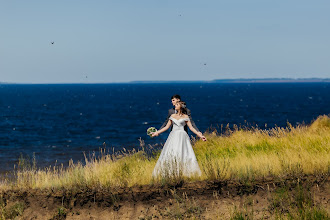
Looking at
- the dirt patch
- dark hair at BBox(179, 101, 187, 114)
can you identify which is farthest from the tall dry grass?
dark hair at BBox(179, 101, 187, 114)

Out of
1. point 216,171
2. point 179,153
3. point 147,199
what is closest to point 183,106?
point 179,153

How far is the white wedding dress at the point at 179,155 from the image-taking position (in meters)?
9.30

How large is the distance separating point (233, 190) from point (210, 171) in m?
0.65

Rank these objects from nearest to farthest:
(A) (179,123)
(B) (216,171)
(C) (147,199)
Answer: (C) (147,199) → (B) (216,171) → (A) (179,123)

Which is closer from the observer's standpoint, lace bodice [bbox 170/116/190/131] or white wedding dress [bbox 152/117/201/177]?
white wedding dress [bbox 152/117/201/177]

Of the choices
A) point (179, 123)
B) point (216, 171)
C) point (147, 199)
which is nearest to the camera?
point (147, 199)

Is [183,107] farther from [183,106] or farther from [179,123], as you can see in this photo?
[179,123]

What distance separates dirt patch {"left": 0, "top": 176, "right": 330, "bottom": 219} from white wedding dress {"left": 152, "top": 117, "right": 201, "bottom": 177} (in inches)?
17.7

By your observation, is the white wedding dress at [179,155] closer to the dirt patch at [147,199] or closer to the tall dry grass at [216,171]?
the tall dry grass at [216,171]

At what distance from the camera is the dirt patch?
8453mm

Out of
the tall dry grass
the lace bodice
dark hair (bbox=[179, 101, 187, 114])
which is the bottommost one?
the tall dry grass

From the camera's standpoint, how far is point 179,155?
931 centimetres

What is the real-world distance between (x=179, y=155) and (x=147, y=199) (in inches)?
50.5

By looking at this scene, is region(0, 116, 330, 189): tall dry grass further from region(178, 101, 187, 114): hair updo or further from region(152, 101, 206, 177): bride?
region(178, 101, 187, 114): hair updo
